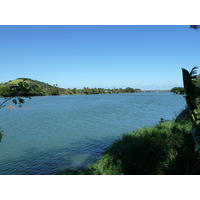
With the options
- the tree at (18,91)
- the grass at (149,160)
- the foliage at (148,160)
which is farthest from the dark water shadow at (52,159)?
the tree at (18,91)

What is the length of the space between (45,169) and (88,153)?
2387 millimetres

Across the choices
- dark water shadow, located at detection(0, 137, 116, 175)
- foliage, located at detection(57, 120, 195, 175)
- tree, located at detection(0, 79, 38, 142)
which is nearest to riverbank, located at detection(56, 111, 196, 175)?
foliage, located at detection(57, 120, 195, 175)

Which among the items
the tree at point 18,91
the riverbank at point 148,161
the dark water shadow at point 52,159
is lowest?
the dark water shadow at point 52,159

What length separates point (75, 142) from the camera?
11102 mm

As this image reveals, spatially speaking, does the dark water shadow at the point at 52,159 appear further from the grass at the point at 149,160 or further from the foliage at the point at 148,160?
the grass at the point at 149,160

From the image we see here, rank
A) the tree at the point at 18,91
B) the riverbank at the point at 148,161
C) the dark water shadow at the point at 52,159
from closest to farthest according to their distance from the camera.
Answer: the tree at the point at 18,91 < the riverbank at the point at 148,161 < the dark water shadow at the point at 52,159

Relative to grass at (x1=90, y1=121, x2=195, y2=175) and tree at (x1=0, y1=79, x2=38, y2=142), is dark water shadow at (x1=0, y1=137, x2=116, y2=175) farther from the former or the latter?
tree at (x1=0, y1=79, x2=38, y2=142)

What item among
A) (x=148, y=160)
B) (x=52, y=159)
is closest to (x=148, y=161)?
(x=148, y=160)

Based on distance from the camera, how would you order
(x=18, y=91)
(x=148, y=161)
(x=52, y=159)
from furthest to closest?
(x=52, y=159) → (x=148, y=161) → (x=18, y=91)

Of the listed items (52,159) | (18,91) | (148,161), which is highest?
(18,91)

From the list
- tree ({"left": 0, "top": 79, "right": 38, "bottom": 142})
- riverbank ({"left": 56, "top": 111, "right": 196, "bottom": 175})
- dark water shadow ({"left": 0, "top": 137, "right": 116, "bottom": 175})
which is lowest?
dark water shadow ({"left": 0, "top": 137, "right": 116, "bottom": 175})

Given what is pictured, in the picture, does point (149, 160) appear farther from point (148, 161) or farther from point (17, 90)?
point (17, 90)

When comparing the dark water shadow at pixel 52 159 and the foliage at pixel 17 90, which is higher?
the foliage at pixel 17 90
